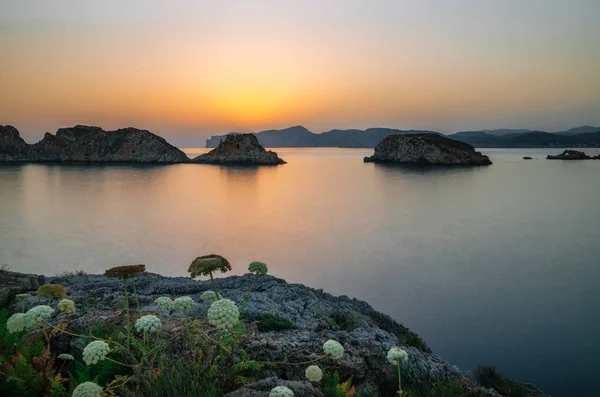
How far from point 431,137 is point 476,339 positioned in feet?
386

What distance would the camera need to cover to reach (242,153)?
407ft

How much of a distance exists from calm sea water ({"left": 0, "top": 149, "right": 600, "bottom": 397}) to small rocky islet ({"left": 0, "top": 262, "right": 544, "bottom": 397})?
3221 millimetres

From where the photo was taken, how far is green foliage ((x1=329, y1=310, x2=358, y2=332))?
7109 millimetres

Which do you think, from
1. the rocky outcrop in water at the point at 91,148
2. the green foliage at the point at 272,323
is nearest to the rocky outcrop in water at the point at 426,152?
the rocky outcrop in water at the point at 91,148

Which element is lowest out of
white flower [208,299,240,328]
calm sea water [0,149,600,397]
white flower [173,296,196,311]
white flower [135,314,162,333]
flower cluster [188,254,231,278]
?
calm sea water [0,149,600,397]

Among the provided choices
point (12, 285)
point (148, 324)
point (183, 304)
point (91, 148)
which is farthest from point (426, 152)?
point (91, 148)

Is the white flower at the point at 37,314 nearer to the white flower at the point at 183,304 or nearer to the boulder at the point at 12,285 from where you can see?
the white flower at the point at 183,304

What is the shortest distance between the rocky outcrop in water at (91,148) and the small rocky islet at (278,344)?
13406 cm

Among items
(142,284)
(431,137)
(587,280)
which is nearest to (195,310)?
(142,284)

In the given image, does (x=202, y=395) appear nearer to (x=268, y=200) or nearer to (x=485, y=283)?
(x=485, y=283)

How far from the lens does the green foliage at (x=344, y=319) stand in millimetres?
7109

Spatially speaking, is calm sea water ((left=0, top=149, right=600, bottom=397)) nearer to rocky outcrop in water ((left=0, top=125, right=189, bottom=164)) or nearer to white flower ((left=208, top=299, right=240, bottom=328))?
white flower ((left=208, top=299, right=240, bottom=328))

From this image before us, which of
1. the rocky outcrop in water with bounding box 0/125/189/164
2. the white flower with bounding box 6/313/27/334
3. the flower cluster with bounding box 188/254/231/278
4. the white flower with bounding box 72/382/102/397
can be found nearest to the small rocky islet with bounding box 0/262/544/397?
the flower cluster with bounding box 188/254/231/278

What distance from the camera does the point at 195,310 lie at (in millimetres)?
6664
